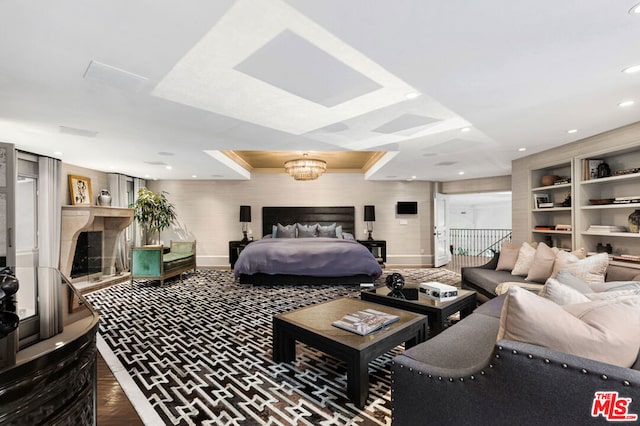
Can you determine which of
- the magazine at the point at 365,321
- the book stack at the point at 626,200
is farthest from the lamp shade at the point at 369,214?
the magazine at the point at 365,321

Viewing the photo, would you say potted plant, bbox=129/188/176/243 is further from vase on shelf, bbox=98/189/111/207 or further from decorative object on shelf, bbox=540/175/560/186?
decorative object on shelf, bbox=540/175/560/186

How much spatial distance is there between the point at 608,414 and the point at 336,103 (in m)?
2.47

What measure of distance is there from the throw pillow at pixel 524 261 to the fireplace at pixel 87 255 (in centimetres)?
752

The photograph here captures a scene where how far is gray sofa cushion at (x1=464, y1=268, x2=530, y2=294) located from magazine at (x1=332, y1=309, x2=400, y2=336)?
2.02 meters

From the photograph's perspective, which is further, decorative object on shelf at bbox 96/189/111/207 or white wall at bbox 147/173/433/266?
white wall at bbox 147/173/433/266

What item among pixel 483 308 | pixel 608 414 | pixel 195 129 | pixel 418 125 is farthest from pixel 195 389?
pixel 418 125

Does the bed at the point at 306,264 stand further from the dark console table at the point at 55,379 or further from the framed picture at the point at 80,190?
the dark console table at the point at 55,379

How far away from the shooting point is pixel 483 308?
98.3 inches

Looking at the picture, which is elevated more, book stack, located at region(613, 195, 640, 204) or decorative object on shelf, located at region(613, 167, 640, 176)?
decorative object on shelf, located at region(613, 167, 640, 176)

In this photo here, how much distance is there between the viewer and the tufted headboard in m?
7.44

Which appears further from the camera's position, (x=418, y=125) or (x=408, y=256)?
(x=408, y=256)

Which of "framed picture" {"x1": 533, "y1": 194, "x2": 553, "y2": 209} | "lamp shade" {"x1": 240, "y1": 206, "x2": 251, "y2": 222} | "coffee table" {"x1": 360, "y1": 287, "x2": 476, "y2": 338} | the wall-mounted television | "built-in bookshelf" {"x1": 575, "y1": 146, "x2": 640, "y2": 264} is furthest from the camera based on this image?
the wall-mounted television

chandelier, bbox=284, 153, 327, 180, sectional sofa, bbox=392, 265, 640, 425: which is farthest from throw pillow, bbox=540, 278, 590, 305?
chandelier, bbox=284, 153, 327, 180

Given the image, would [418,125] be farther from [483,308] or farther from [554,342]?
[554,342]
